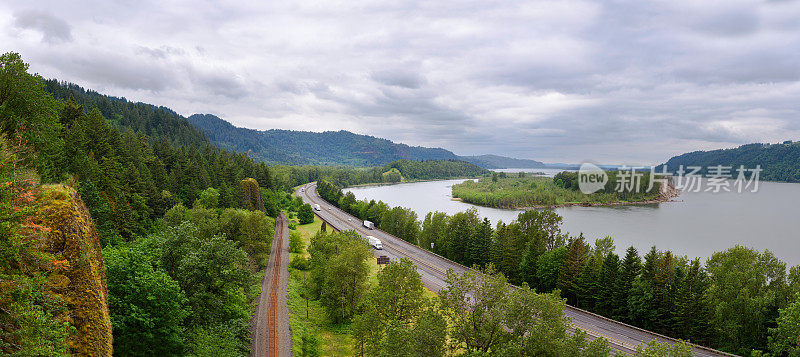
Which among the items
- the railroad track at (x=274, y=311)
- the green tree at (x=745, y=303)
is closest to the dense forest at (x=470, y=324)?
the railroad track at (x=274, y=311)

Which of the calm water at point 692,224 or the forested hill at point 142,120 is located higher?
the forested hill at point 142,120

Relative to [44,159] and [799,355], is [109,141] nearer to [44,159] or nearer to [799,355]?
[44,159]

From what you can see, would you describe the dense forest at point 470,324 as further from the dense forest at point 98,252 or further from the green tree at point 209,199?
the green tree at point 209,199

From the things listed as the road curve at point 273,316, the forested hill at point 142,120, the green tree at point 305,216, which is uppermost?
the forested hill at point 142,120

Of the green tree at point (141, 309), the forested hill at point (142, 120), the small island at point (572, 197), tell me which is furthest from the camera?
the small island at point (572, 197)

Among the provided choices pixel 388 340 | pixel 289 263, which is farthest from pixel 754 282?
pixel 289 263

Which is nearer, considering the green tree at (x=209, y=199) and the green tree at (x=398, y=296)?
the green tree at (x=398, y=296)

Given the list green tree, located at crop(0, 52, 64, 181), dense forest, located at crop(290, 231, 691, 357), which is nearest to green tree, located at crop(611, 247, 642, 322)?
dense forest, located at crop(290, 231, 691, 357)
